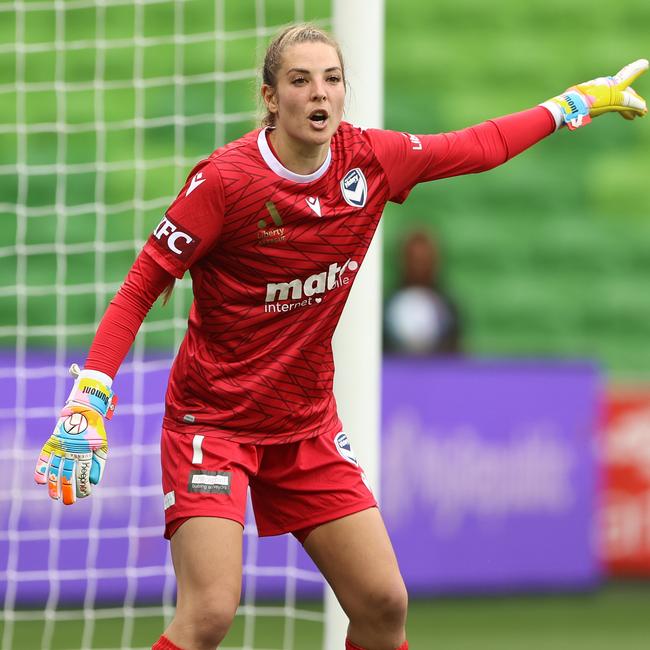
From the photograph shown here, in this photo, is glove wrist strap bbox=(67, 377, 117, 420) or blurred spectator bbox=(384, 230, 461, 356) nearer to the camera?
glove wrist strap bbox=(67, 377, 117, 420)

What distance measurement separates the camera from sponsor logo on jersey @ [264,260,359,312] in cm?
353

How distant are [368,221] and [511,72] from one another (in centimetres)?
583

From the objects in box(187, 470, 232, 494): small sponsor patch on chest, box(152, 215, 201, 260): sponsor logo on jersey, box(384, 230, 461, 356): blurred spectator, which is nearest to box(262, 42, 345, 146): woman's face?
box(152, 215, 201, 260): sponsor logo on jersey

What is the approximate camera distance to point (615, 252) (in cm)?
897

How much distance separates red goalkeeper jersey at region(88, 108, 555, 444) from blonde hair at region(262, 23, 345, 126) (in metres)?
0.16

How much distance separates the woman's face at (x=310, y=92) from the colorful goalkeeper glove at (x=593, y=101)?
28.1 inches

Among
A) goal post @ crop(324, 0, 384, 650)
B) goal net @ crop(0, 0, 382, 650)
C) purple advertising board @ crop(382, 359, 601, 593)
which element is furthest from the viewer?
purple advertising board @ crop(382, 359, 601, 593)

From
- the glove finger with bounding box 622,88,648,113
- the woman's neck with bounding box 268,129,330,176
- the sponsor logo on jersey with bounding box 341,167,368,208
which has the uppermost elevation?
the glove finger with bounding box 622,88,648,113

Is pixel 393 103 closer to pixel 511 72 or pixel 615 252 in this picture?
pixel 511 72

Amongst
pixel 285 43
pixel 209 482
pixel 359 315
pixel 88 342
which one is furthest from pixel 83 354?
pixel 285 43

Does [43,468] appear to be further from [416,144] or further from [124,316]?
[416,144]

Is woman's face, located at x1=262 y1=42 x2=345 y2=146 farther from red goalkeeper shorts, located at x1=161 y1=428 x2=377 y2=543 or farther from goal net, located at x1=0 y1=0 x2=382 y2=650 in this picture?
goal net, located at x1=0 y1=0 x2=382 y2=650

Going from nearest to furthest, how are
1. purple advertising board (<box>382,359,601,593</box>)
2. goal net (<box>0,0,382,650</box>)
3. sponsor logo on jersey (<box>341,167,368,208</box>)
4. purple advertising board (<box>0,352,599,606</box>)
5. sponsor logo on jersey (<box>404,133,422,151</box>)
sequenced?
sponsor logo on jersey (<box>341,167,368,208</box>) < sponsor logo on jersey (<box>404,133,422,151</box>) < goal net (<box>0,0,382,650</box>) < purple advertising board (<box>0,352,599,606</box>) < purple advertising board (<box>382,359,601,593</box>)

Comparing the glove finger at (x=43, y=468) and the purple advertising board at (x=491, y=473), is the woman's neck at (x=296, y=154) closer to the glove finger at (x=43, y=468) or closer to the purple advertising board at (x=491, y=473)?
the glove finger at (x=43, y=468)
